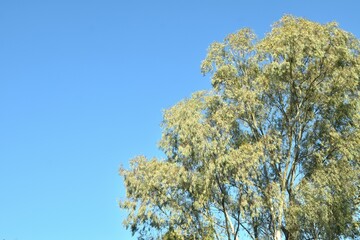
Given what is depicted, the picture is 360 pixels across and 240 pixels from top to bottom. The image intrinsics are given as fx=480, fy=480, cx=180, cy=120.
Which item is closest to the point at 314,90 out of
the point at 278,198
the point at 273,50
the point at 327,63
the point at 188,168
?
the point at 327,63

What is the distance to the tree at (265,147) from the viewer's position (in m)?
23.7

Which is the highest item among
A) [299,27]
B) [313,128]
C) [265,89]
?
[299,27]

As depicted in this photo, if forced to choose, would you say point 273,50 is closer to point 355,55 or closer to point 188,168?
point 355,55

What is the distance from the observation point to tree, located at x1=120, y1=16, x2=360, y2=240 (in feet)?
77.7

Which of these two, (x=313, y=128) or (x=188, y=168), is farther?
(x=313, y=128)

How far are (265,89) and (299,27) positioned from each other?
3819mm

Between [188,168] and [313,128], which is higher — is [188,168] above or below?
below

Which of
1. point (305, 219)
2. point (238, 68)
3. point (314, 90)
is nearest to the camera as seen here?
point (305, 219)

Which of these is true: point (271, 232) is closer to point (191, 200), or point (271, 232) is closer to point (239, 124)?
point (191, 200)

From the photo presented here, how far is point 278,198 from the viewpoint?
78.9 ft

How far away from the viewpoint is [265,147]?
1016 inches

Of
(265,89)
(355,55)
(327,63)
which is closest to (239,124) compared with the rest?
(265,89)

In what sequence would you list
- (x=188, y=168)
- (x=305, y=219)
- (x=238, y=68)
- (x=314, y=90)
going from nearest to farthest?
(x=305, y=219), (x=188, y=168), (x=314, y=90), (x=238, y=68)

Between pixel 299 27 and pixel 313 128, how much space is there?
18.7ft
